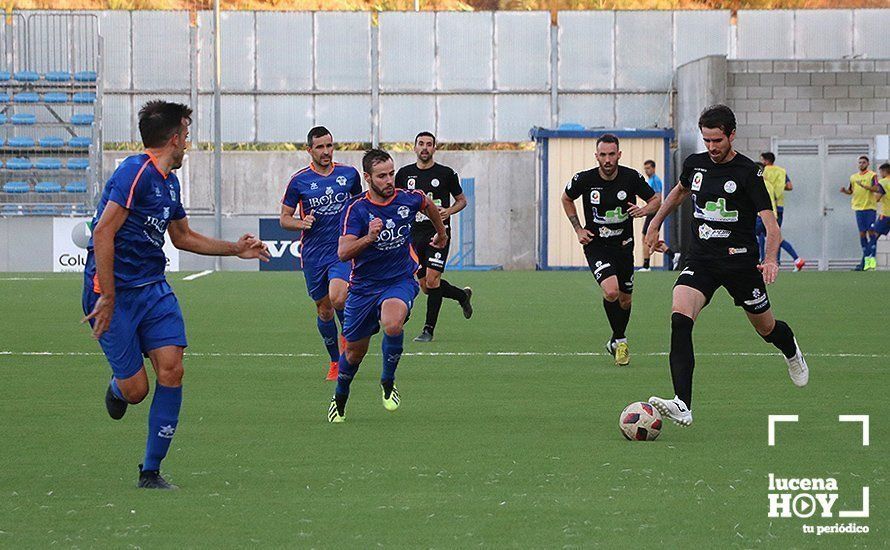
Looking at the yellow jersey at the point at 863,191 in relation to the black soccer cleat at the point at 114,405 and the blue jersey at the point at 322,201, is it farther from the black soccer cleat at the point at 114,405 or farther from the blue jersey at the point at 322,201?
the black soccer cleat at the point at 114,405

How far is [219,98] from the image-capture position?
37.4m

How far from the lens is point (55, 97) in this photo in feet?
125

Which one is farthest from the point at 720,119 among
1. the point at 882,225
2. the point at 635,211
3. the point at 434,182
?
the point at 882,225

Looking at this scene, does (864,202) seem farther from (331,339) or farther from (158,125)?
(158,125)

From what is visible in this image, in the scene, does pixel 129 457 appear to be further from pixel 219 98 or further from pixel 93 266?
pixel 219 98

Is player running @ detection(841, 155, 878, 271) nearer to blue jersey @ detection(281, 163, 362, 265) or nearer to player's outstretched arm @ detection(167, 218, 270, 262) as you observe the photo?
blue jersey @ detection(281, 163, 362, 265)

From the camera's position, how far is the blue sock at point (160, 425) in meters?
7.38

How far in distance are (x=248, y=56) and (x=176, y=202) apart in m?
32.5

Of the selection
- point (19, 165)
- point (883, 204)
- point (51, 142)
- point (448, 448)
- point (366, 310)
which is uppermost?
point (51, 142)

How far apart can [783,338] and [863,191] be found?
73.6 ft

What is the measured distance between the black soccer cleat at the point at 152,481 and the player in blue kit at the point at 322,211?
18.2 feet

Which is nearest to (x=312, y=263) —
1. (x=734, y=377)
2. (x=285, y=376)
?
(x=285, y=376)

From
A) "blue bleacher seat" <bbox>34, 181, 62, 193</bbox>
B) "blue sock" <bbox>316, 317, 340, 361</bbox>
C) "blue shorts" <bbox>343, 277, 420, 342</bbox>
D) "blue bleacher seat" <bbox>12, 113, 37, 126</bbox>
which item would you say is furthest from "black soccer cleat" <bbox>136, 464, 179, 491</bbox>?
"blue bleacher seat" <bbox>12, 113, 37, 126</bbox>

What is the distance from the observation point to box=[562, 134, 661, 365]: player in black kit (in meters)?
13.8
